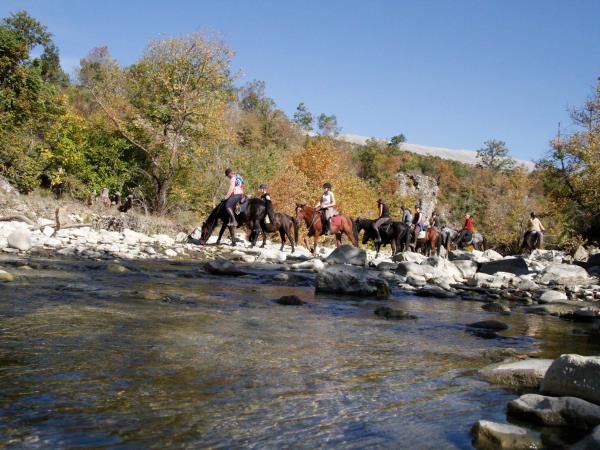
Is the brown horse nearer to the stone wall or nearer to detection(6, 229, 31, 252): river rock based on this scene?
detection(6, 229, 31, 252): river rock

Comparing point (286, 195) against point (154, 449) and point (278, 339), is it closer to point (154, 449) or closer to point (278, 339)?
point (278, 339)

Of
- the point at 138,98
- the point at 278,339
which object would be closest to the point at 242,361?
the point at 278,339

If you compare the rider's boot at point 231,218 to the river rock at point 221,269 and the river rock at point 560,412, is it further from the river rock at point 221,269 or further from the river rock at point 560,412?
the river rock at point 560,412

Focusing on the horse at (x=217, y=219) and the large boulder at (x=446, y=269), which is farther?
the horse at (x=217, y=219)

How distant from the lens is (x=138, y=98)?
34875mm

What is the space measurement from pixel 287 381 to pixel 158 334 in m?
1.95

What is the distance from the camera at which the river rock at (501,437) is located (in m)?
3.17

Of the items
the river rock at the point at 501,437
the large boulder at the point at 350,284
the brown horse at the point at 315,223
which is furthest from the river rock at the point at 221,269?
the river rock at the point at 501,437

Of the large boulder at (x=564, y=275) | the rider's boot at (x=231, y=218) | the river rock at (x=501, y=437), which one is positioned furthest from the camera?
the rider's boot at (x=231, y=218)

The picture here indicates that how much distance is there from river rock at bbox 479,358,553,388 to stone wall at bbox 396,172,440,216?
87317 millimetres

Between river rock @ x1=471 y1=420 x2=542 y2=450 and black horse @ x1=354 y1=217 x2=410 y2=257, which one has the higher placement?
black horse @ x1=354 y1=217 x2=410 y2=257

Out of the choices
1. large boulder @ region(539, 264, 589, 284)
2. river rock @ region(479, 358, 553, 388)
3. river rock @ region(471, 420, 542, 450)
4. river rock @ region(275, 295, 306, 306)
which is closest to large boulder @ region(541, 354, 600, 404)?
river rock @ region(479, 358, 553, 388)

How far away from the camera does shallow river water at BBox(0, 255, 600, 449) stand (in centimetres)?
325

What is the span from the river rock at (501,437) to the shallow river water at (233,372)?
11 centimetres
